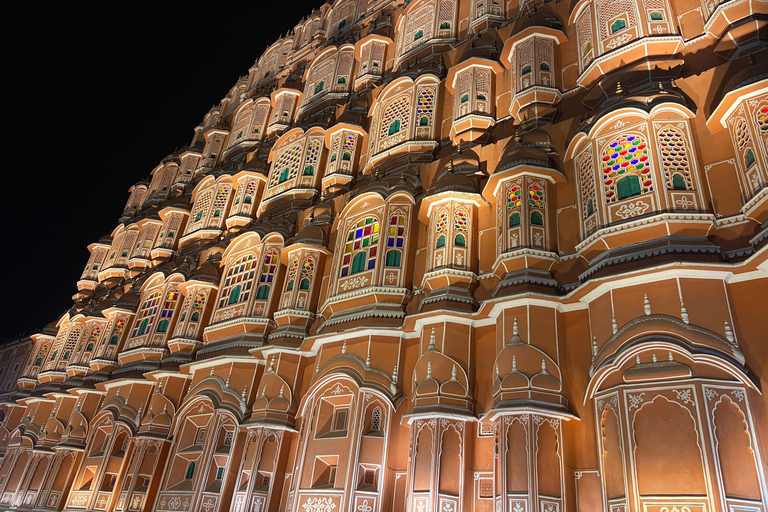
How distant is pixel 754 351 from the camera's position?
8.56 m

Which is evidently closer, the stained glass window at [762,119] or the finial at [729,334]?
the finial at [729,334]

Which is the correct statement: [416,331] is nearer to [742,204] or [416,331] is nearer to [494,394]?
[494,394]

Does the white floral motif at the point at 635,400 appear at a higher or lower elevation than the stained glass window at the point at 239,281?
lower

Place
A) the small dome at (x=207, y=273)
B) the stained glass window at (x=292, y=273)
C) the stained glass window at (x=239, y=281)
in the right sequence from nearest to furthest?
the stained glass window at (x=292, y=273) < the stained glass window at (x=239, y=281) < the small dome at (x=207, y=273)

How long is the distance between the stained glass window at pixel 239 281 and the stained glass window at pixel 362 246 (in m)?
4.05

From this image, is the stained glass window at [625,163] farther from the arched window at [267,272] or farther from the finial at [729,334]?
the arched window at [267,272]

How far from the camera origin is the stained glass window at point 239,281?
693 inches

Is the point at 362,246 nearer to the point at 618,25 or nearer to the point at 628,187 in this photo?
the point at 628,187

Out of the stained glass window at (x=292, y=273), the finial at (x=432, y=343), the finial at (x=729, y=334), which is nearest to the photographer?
the finial at (x=729, y=334)

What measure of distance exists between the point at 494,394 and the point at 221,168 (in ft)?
63.7

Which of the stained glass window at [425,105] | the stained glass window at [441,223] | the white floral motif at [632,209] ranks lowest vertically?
the white floral motif at [632,209]

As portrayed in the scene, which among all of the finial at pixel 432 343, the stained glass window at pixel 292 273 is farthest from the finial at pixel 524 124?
the stained glass window at pixel 292 273

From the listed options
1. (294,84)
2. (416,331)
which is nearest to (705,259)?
(416,331)

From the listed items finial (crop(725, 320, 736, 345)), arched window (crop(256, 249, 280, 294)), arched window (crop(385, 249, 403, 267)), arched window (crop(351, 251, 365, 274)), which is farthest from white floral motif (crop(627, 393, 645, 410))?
arched window (crop(256, 249, 280, 294))
